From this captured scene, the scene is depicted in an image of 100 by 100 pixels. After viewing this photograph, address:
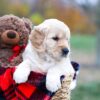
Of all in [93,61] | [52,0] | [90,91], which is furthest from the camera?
[52,0]

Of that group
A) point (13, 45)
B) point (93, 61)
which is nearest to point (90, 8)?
point (93, 61)

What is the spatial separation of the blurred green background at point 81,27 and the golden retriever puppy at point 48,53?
6182mm

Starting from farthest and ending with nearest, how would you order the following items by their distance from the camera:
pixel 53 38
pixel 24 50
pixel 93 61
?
pixel 93 61
pixel 24 50
pixel 53 38

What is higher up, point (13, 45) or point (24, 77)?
point (13, 45)

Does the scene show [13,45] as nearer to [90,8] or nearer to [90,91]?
[90,91]

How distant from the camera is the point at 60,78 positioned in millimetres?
2777

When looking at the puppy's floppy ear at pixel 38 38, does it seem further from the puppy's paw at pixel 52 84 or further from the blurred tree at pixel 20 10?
the blurred tree at pixel 20 10

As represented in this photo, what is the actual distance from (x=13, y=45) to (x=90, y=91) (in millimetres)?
7457

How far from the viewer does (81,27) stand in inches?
1208

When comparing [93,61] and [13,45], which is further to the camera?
[93,61]

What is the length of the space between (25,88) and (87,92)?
24.6 feet

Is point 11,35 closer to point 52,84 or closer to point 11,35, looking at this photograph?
point 11,35

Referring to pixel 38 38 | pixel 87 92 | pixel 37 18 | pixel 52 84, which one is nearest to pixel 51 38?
pixel 38 38

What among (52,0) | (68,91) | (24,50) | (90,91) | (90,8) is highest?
(52,0)
